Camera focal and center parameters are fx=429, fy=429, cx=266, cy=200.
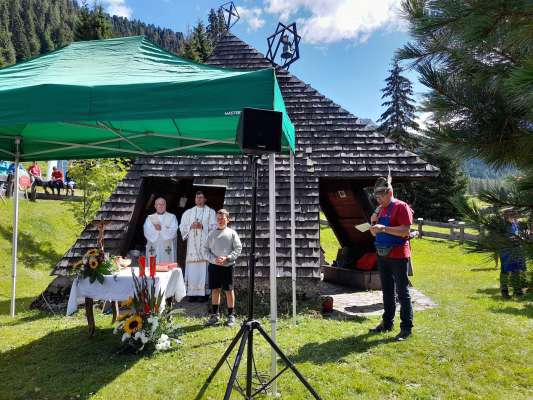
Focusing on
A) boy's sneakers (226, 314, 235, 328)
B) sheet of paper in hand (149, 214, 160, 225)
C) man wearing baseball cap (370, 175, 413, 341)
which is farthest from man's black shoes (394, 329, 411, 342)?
sheet of paper in hand (149, 214, 160, 225)

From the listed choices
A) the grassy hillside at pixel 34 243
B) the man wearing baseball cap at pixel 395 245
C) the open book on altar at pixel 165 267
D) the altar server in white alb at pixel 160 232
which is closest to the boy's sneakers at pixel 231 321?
the open book on altar at pixel 165 267

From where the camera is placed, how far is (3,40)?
258ft

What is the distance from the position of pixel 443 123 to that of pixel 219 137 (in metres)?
3.96

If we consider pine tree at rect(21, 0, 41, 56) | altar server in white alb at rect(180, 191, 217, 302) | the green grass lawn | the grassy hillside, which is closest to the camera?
the green grass lawn

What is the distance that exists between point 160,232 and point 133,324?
2949mm

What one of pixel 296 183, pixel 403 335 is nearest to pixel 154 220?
pixel 296 183

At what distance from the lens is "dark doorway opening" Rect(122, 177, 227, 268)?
9102 millimetres

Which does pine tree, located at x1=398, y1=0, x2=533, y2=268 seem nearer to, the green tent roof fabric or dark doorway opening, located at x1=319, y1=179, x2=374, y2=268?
the green tent roof fabric

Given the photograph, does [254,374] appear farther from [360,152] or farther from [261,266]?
[360,152]

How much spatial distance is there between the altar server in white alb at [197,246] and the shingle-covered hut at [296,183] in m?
0.69

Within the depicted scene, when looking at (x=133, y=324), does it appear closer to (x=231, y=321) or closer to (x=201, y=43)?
(x=231, y=321)

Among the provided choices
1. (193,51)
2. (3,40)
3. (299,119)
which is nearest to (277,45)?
(299,119)

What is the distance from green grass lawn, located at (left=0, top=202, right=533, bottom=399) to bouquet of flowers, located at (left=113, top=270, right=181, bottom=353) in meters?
0.18

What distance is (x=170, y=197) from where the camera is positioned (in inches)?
391
